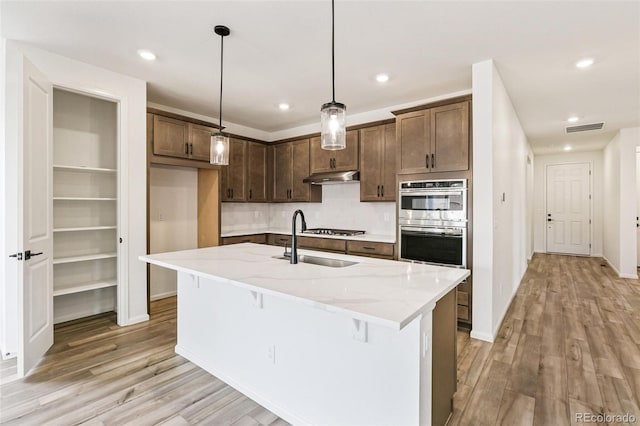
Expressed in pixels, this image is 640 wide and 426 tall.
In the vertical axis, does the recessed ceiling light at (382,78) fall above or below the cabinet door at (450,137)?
above

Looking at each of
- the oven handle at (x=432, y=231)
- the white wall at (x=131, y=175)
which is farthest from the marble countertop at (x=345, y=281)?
the oven handle at (x=432, y=231)

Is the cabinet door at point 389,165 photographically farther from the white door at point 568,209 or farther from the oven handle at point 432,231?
the white door at point 568,209

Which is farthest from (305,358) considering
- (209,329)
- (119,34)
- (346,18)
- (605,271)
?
(605,271)

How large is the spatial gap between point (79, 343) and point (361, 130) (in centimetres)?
385

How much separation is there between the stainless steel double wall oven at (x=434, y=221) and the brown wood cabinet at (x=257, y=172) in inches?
94.5

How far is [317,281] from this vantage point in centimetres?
174

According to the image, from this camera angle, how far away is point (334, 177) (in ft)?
14.7

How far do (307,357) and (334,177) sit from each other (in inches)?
115

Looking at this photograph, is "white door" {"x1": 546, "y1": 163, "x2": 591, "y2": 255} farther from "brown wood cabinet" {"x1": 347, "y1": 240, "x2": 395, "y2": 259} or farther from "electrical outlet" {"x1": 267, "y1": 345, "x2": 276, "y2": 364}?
"electrical outlet" {"x1": 267, "y1": 345, "x2": 276, "y2": 364}

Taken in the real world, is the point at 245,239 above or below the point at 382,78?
below

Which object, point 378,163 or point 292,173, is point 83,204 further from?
point 378,163

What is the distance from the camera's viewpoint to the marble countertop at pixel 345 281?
1.31 m

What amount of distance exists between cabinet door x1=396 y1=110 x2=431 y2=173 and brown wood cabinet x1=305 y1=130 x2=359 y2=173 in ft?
2.65

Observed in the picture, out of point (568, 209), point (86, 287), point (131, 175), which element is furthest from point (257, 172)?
point (568, 209)
